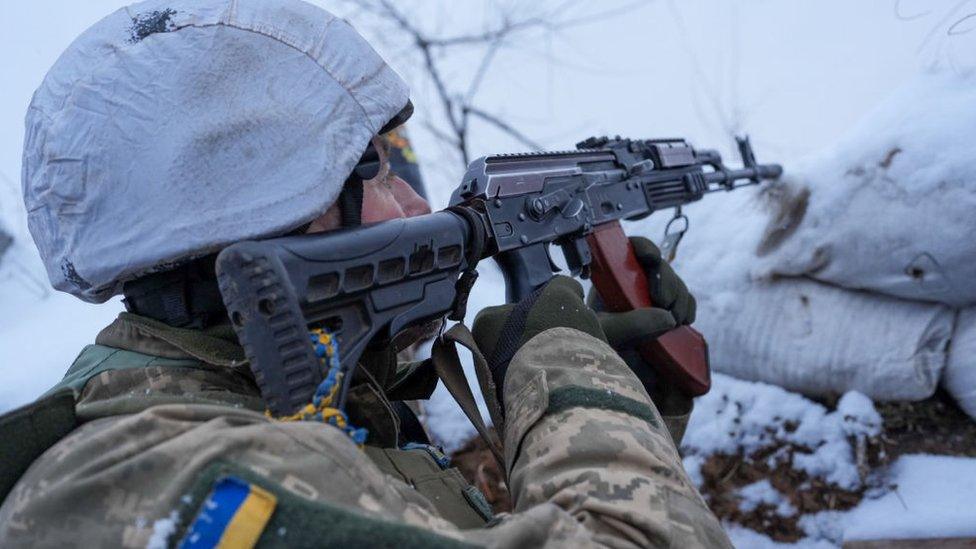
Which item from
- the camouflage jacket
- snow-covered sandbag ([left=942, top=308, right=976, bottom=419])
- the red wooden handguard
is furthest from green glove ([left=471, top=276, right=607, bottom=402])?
snow-covered sandbag ([left=942, top=308, right=976, bottom=419])

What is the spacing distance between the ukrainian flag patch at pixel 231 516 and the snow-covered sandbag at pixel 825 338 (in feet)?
8.12

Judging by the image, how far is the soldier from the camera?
0.78 m

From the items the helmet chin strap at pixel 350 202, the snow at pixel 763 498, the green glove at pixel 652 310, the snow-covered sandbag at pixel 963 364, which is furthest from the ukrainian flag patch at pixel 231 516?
the snow-covered sandbag at pixel 963 364

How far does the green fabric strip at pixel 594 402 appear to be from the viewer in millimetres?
1145

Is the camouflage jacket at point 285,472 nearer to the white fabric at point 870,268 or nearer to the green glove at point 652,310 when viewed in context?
the green glove at point 652,310

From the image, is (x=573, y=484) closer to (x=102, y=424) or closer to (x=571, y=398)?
(x=571, y=398)

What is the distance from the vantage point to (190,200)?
1.09m

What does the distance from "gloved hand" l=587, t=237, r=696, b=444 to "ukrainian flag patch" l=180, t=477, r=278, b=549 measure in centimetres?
135

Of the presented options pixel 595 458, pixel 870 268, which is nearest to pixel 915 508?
pixel 870 268

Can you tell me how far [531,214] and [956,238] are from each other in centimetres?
155

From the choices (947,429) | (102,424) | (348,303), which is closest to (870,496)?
(947,429)

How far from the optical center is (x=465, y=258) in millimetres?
1437

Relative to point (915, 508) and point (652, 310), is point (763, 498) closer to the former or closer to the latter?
point (915, 508)

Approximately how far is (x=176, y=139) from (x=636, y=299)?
1.43 m
